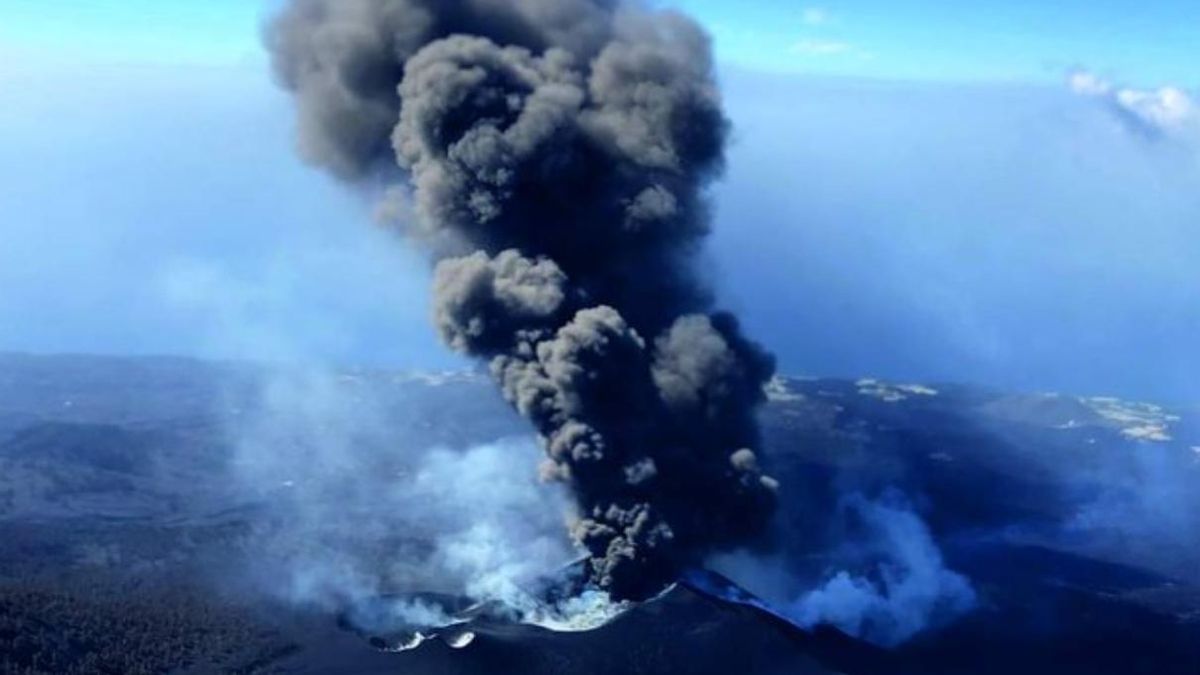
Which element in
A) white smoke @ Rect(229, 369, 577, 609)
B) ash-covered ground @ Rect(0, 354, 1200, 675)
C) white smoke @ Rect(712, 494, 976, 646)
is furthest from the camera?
white smoke @ Rect(229, 369, 577, 609)

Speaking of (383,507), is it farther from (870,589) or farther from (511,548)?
(870,589)

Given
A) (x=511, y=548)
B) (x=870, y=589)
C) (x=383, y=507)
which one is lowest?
(x=870, y=589)

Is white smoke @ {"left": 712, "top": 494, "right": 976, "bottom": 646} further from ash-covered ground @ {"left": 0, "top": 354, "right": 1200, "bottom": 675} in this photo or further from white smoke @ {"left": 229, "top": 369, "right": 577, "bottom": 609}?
white smoke @ {"left": 229, "top": 369, "right": 577, "bottom": 609}

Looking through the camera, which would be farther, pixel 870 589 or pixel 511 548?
pixel 511 548

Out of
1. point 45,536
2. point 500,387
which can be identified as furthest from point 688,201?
point 45,536

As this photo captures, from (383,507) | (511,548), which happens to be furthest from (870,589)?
(383,507)

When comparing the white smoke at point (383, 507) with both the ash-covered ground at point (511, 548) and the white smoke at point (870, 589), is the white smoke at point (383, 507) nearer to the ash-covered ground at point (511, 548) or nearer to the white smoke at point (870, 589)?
the ash-covered ground at point (511, 548)

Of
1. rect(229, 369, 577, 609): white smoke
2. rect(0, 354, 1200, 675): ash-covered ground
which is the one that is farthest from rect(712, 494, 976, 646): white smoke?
rect(229, 369, 577, 609): white smoke

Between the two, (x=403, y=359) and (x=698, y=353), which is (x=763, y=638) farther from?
(x=403, y=359)

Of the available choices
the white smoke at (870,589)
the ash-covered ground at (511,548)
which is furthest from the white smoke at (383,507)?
the white smoke at (870,589)
